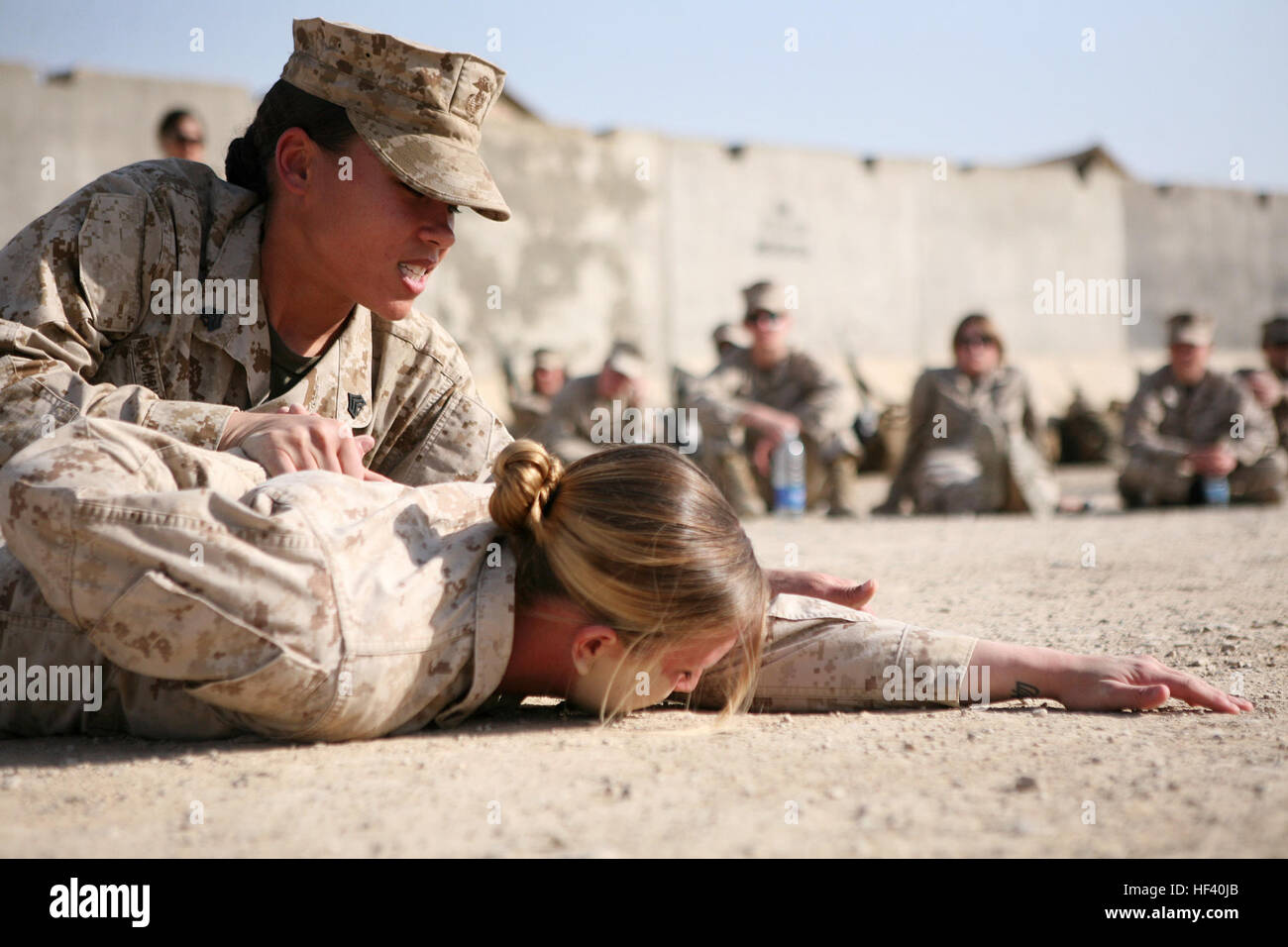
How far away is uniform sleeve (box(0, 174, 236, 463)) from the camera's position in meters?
2.66

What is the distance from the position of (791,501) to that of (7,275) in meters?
6.31

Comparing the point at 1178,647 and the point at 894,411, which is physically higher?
the point at 894,411

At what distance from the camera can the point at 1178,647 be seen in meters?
3.46

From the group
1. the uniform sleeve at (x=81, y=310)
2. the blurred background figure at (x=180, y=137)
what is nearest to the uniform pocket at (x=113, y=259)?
the uniform sleeve at (x=81, y=310)

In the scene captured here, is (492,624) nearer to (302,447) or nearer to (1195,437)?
(302,447)

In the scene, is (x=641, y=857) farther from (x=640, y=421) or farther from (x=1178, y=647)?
(x=640, y=421)

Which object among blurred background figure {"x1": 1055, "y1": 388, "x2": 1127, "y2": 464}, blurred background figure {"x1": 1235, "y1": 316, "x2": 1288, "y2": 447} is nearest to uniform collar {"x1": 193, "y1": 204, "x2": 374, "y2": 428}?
blurred background figure {"x1": 1235, "y1": 316, "x2": 1288, "y2": 447}

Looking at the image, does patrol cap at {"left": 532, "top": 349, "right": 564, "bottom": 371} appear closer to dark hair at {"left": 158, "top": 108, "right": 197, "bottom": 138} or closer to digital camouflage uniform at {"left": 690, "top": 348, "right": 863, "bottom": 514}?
digital camouflage uniform at {"left": 690, "top": 348, "right": 863, "bottom": 514}

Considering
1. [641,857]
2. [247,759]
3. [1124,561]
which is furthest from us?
[1124,561]

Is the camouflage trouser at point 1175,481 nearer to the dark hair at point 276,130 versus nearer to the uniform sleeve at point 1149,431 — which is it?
the uniform sleeve at point 1149,431

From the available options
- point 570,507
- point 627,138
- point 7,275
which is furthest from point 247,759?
point 627,138

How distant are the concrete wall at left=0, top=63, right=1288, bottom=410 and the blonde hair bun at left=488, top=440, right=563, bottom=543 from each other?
37.7 ft

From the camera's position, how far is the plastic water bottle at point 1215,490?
8891mm

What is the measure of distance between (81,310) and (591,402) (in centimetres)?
675
